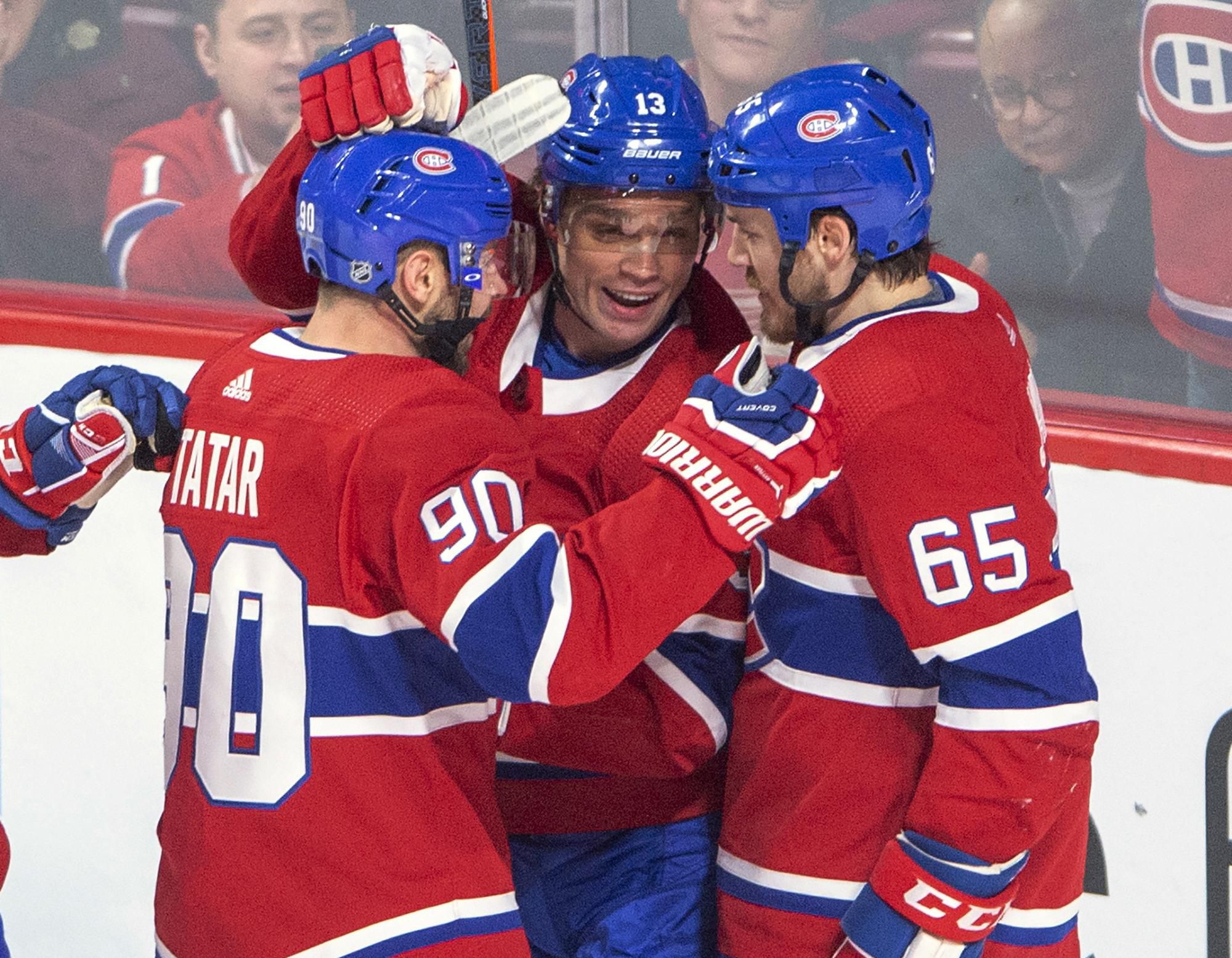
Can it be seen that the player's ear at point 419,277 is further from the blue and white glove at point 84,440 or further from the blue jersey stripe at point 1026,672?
the blue jersey stripe at point 1026,672

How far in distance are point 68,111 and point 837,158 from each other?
221 cm

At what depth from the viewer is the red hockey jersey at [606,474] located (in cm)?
178

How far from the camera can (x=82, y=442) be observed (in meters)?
1.60

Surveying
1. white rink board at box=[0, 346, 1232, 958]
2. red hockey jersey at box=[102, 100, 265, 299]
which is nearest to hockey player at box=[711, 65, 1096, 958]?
white rink board at box=[0, 346, 1232, 958]

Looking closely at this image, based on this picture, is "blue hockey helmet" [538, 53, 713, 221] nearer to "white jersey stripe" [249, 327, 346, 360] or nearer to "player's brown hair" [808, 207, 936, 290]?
"player's brown hair" [808, 207, 936, 290]

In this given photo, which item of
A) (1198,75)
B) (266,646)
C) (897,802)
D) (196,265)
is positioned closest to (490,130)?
(266,646)

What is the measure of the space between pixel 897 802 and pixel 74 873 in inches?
78.4

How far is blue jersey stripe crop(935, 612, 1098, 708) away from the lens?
141 cm

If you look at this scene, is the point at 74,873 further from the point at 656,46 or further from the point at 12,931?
the point at 656,46

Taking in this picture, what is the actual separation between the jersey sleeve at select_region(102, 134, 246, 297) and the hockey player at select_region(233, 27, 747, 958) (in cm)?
128

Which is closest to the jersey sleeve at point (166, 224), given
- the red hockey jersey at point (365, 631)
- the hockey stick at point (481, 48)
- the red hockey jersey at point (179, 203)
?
the red hockey jersey at point (179, 203)

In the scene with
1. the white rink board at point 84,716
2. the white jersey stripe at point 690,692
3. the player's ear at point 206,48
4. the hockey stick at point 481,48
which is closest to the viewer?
the white jersey stripe at point 690,692

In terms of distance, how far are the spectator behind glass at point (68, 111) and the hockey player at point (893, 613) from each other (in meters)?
1.92

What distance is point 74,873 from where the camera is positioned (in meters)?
2.96
